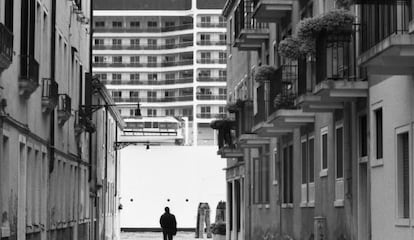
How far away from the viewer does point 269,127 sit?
98.5 feet

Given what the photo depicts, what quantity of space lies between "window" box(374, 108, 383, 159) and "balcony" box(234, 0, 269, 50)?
13.9m

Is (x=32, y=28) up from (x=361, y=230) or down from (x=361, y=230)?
up

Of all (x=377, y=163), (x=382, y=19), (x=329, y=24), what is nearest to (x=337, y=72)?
(x=329, y=24)

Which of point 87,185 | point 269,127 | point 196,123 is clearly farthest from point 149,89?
point 269,127

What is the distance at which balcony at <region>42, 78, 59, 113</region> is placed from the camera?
27.6m

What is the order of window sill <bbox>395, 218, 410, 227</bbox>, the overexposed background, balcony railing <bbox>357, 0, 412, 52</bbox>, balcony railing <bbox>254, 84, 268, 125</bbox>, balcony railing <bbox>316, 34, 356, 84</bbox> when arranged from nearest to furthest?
balcony railing <bbox>357, 0, 412, 52</bbox> < window sill <bbox>395, 218, 410, 227</bbox> < balcony railing <bbox>316, 34, 356, 84</bbox> < balcony railing <bbox>254, 84, 268, 125</bbox> < the overexposed background

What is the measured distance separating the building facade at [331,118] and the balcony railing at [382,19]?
0.02 m

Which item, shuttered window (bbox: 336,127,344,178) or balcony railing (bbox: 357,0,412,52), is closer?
balcony railing (bbox: 357,0,412,52)

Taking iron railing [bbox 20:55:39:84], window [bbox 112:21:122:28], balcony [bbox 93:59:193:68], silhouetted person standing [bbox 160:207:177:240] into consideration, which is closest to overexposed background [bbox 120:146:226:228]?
balcony [bbox 93:59:193:68]

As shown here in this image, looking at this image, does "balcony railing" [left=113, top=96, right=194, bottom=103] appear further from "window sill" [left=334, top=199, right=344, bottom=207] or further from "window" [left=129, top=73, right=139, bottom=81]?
"window sill" [left=334, top=199, right=344, bottom=207]

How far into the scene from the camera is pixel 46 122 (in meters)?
28.7

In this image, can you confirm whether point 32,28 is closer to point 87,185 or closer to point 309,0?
point 309,0

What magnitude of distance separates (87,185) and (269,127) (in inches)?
551

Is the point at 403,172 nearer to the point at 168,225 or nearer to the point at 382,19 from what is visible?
the point at 382,19
